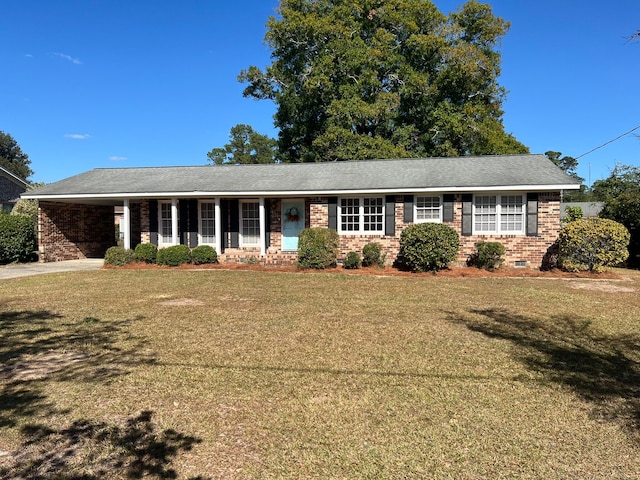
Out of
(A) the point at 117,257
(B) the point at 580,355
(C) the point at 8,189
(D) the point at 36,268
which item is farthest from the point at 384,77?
(C) the point at 8,189

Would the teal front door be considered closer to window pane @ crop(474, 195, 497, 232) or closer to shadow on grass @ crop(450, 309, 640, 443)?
window pane @ crop(474, 195, 497, 232)

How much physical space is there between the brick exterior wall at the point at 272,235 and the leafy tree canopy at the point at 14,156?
58630mm

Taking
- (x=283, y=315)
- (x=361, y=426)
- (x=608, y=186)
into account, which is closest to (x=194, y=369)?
(x=361, y=426)

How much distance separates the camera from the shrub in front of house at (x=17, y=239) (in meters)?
16.1

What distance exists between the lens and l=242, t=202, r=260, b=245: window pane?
16.4m

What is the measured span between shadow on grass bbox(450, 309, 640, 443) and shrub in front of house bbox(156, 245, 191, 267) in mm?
10519

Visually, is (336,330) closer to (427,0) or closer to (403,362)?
(403,362)

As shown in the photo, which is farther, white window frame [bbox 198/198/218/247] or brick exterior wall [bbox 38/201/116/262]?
brick exterior wall [bbox 38/201/116/262]

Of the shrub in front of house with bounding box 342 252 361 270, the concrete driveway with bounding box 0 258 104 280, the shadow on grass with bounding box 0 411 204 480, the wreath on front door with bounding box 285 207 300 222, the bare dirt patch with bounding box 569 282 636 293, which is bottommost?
the shadow on grass with bounding box 0 411 204 480

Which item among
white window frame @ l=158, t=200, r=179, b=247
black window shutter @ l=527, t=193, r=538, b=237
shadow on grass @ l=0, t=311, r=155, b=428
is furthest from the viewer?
white window frame @ l=158, t=200, r=179, b=247

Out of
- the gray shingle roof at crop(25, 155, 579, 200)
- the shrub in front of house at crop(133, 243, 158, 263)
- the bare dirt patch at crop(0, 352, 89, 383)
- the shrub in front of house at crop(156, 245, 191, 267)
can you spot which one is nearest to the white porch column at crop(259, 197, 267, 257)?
the gray shingle roof at crop(25, 155, 579, 200)

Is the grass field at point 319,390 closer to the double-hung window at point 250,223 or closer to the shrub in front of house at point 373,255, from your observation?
the shrub in front of house at point 373,255

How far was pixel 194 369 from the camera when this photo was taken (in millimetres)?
4695

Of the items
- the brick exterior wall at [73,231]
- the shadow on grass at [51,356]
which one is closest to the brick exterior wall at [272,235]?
the brick exterior wall at [73,231]
